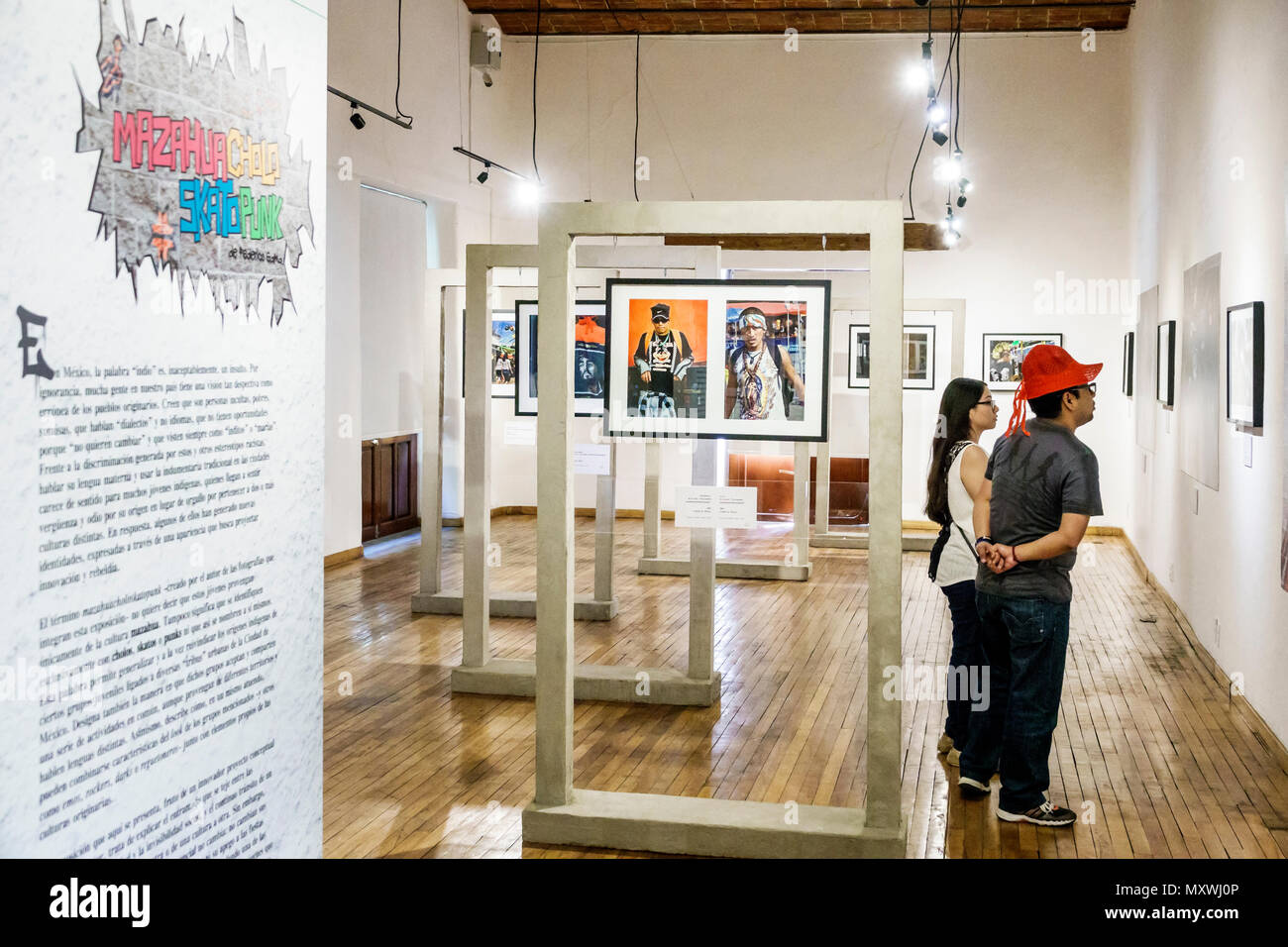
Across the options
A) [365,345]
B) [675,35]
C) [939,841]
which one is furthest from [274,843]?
[675,35]

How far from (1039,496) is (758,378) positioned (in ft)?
4.14

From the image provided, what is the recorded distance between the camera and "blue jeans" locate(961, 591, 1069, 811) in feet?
15.0

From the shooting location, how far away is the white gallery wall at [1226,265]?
596 centimetres

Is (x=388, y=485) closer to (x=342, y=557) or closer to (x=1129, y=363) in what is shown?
(x=342, y=557)

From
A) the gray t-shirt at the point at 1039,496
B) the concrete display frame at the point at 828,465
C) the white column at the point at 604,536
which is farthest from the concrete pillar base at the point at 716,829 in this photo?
the concrete display frame at the point at 828,465

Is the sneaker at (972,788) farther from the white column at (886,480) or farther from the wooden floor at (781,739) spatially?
the white column at (886,480)

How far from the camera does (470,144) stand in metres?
14.4

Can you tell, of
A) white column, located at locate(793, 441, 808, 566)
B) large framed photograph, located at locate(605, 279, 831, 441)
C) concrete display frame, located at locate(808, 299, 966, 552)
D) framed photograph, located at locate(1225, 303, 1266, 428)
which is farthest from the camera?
concrete display frame, located at locate(808, 299, 966, 552)

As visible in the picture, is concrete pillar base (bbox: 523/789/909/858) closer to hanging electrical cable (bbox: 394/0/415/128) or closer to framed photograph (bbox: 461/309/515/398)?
framed photograph (bbox: 461/309/515/398)

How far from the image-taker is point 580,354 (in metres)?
8.30

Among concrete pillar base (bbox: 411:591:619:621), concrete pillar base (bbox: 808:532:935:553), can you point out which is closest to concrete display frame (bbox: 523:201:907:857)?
concrete pillar base (bbox: 411:591:619:621)

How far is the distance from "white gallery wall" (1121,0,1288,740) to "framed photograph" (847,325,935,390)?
9.55ft

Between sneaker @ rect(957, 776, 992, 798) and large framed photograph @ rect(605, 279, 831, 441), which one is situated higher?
large framed photograph @ rect(605, 279, 831, 441)
